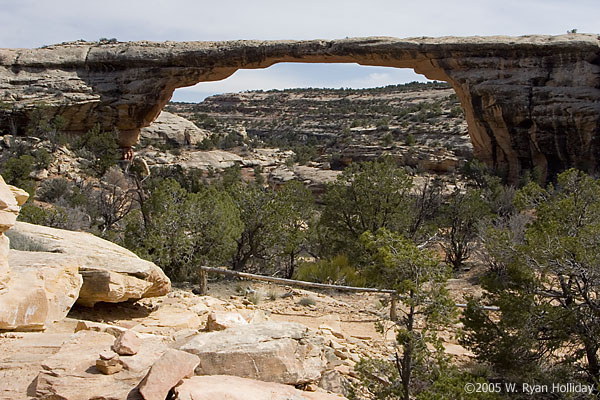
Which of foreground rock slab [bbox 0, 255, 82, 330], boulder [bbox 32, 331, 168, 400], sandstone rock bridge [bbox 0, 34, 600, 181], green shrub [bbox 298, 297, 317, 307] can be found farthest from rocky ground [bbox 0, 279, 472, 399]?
sandstone rock bridge [bbox 0, 34, 600, 181]

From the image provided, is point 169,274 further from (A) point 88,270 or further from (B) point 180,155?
(B) point 180,155

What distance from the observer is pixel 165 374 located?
275cm

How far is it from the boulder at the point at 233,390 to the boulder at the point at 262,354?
0.14 meters

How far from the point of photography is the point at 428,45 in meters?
16.1

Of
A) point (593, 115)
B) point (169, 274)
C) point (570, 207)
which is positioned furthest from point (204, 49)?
point (570, 207)

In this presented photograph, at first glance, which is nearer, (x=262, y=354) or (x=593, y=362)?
(x=262, y=354)

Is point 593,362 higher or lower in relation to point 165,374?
lower

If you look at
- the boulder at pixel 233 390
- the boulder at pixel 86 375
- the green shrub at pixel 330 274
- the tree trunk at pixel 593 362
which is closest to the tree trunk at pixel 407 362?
the boulder at pixel 233 390

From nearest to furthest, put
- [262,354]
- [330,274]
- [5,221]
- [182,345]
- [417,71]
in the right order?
[262,354] < [182,345] < [5,221] < [330,274] < [417,71]

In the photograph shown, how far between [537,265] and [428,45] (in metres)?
13.5

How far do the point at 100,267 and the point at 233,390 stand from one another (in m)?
2.97

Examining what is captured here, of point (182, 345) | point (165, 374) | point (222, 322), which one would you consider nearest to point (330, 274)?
point (222, 322)

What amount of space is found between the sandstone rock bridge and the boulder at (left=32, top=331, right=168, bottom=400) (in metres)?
14.9

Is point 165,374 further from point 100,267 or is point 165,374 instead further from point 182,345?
point 100,267
